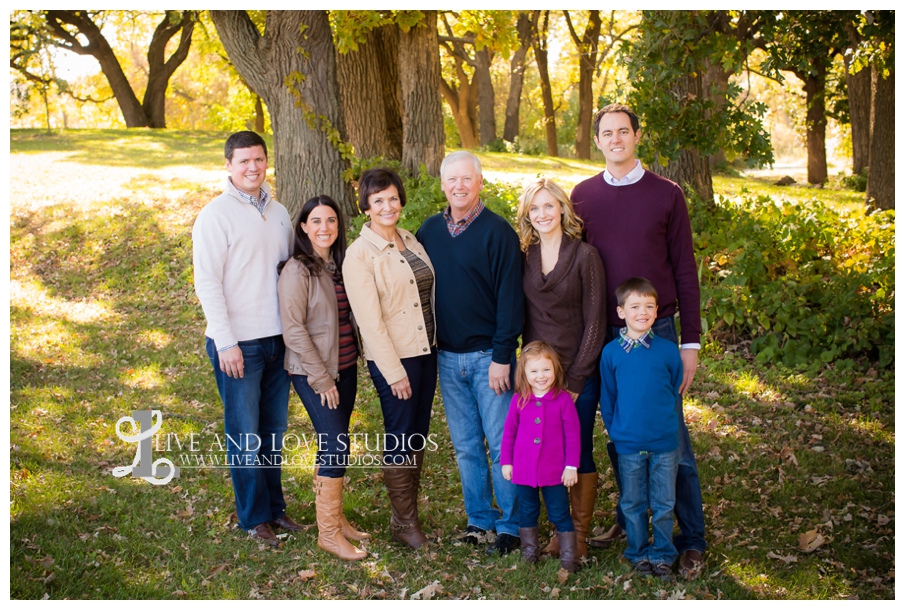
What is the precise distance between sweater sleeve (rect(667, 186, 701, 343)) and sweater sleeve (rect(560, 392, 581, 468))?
749mm

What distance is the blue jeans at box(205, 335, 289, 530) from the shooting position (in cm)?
426

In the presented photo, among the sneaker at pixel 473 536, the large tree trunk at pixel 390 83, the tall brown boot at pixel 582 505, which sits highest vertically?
the large tree trunk at pixel 390 83

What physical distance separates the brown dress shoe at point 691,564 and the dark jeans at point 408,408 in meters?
1.60

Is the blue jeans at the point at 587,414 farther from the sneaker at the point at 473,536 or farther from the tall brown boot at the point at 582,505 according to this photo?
the sneaker at the point at 473,536

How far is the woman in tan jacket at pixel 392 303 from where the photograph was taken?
13.1ft

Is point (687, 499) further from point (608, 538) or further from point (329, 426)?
point (329, 426)

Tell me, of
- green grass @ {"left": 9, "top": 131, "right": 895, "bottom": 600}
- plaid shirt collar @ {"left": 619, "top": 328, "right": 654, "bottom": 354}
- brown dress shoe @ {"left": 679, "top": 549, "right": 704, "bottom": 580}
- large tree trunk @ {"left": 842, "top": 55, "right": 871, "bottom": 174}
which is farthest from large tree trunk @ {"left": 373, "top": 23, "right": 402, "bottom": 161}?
large tree trunk @ {"left": 842, "top": 55, "right": 871, "bottom": 174}

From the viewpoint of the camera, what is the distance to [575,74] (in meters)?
27.9

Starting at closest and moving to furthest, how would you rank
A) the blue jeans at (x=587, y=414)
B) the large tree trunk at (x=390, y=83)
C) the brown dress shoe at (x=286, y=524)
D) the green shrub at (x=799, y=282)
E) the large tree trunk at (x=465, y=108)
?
1. the blue jeans at (x=587, y=414)
2. the brown dress shoe at (x=286, y=524)
3. the green shrub at (x=799, y=282)
4. the large tree trunk at (x=390, y=83)
5. the large tree trunk at (x=465, y=108)

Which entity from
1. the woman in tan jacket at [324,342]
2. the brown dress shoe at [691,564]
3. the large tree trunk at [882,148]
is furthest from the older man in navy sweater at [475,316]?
the large tree trunk at [882,148]

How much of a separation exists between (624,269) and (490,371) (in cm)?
91

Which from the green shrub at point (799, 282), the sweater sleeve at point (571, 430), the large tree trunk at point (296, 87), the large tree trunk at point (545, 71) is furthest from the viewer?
the large tree trunk at point (545, 71)

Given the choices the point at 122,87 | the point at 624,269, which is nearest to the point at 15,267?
the point at 624,269

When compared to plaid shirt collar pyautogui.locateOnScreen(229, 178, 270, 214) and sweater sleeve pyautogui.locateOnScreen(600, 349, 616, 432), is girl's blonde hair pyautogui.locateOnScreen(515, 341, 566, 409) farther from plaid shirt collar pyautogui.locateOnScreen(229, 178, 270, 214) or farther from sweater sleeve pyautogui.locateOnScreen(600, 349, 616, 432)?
plaid shirt collar pyautogui.locateOnScreen(229, 178, 270, 214)
